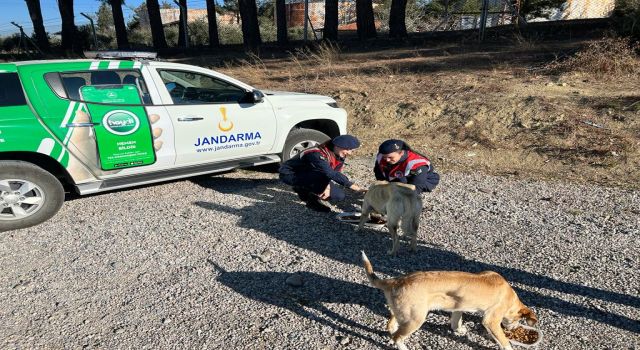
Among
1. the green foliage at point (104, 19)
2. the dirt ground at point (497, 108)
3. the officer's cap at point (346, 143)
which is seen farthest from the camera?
the green foliage at point (104, 19)

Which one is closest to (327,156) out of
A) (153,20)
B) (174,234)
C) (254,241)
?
(254,241)

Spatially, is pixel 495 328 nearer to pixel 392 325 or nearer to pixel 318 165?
pixel 392 325

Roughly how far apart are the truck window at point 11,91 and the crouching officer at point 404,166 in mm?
3551

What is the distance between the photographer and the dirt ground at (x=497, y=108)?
6.81 metres

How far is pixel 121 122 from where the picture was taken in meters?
4.98

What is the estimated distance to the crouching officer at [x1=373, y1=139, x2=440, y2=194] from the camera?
4.70 metres

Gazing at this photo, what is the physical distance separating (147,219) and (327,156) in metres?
2.05

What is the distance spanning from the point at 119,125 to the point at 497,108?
6.20 metres

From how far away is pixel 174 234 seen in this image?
4.78 m

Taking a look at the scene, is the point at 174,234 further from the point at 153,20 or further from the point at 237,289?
the point at 153,20

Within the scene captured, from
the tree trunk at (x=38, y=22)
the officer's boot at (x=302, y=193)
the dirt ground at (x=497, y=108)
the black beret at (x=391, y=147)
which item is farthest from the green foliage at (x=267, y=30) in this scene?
the black beret at (x=391, y=147)

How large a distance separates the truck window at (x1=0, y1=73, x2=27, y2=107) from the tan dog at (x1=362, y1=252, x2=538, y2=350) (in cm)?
393

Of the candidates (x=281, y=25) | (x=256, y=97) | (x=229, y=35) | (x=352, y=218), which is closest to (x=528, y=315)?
(x=352, y=218)

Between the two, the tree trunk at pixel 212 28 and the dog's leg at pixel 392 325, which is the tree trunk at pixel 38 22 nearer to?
the tree trunk at pixel 212 28
